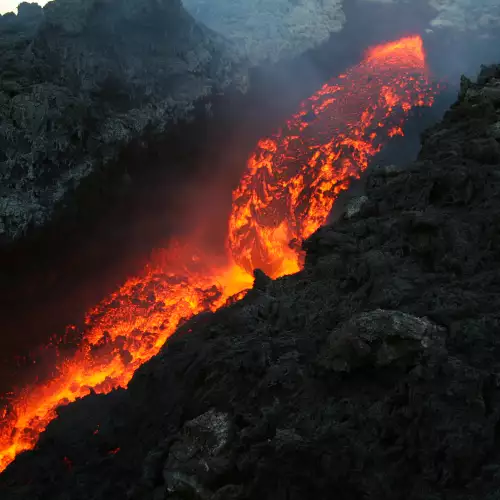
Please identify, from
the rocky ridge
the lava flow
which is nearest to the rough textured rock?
the rocky ridge

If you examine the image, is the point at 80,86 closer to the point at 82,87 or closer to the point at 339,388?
the point at 82,87

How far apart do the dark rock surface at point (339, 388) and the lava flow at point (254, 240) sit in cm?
558

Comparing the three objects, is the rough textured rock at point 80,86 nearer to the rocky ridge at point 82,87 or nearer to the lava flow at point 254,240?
the rocky ridge at point 82,87

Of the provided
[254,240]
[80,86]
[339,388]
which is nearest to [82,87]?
[80,86]

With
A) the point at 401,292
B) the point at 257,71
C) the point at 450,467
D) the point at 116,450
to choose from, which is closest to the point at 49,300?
the point at 116,450

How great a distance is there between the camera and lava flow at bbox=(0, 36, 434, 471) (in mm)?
19484

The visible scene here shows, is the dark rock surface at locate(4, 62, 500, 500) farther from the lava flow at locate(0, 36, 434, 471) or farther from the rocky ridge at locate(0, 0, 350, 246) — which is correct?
the rocky ridge at locate(0, 0, 350, 246)

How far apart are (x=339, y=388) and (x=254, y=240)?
2019 cm

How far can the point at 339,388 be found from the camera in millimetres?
6684

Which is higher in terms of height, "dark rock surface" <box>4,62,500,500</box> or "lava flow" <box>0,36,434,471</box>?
"lava flow" <box>0,36,434,471</box>

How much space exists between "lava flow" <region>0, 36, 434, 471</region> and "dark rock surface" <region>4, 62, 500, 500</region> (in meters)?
5.58

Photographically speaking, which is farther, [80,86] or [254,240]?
[254,240]

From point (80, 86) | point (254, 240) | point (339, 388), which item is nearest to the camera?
point (339, 388)

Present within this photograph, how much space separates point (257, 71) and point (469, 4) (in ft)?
84.1
